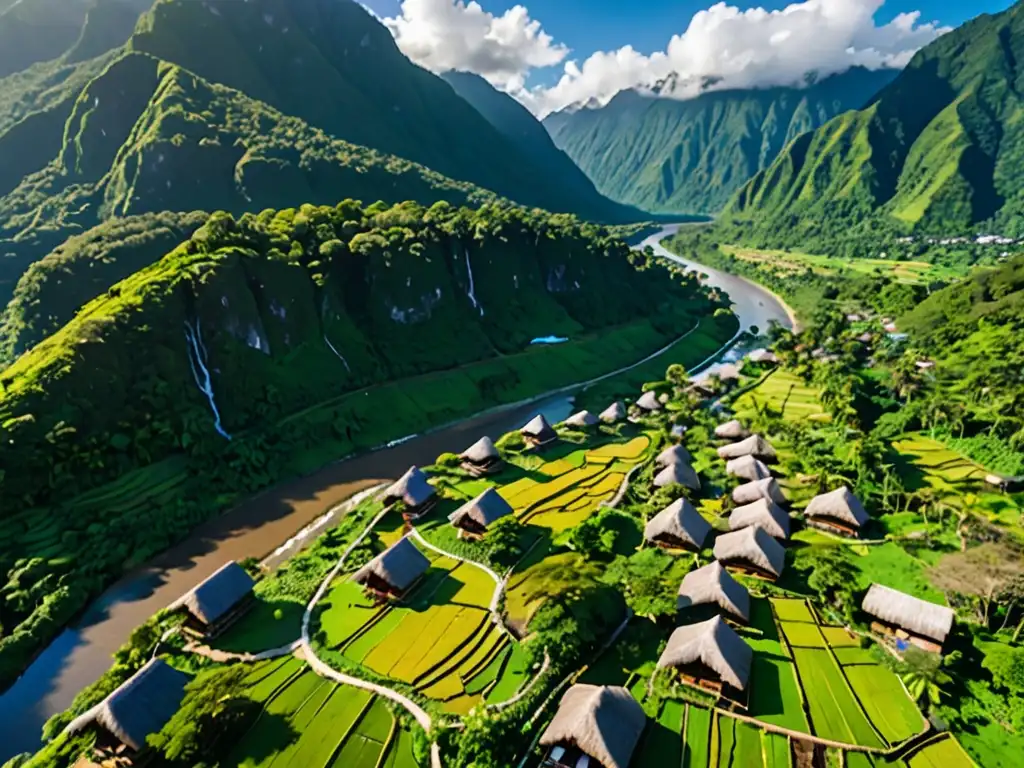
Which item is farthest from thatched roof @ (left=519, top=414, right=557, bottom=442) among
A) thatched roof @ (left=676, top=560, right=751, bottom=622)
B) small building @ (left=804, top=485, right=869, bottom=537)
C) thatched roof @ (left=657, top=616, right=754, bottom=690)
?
thatched roof @ (left=657, top=616, right=754, bottom=690)

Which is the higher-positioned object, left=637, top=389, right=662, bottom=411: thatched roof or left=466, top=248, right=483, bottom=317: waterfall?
left=466, top=248, right=483, bottom=317: waterfall

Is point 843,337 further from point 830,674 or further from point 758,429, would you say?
point 830,674

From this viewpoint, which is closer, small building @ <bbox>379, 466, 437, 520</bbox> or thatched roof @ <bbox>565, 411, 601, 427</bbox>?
small building @ <bbox>379, 466, 437, 520</bbox>

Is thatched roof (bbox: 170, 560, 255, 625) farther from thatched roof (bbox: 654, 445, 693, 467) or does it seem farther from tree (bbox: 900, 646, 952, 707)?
tree (bbox: 900, 646, 952, 707)

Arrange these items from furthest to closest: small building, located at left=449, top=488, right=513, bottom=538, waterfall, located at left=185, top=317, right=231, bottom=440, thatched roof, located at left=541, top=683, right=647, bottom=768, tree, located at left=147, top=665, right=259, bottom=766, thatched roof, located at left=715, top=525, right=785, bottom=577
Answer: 1. waterfall, located at left=185, top=317, right=231, bottom=440
2. small building, located at left=449, top=488, right=513, bottom=538
3. thatched roof, located at left=715, top=525, right=785, bottom=577
4. tree, located at left=147, top=665, right=259, bottom=766
5. thatched roof, located at left=541, top=683, right=647, bottom=768

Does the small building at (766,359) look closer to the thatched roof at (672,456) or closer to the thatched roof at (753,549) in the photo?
the thatched roof at (672,456)

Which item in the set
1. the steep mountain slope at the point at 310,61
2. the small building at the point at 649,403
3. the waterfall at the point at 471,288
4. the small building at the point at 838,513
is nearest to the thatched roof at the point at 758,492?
the small building at the point at 838,513

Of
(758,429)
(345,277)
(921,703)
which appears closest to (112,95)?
(345,277)

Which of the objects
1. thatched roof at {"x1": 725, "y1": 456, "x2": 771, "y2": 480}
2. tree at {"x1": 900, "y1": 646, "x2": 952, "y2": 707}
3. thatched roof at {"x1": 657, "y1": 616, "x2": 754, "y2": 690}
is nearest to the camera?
tree at {"x1": 900, "y1": 646, "x2": 952, "y2": 707}
